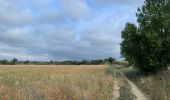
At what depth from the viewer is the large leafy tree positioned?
3866 centimetres

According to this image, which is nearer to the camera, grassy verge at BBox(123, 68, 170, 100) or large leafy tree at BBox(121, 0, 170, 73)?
grassy verge at BBox(123, 68, 170, 100)

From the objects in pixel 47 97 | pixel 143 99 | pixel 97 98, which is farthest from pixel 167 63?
pixel 47 97

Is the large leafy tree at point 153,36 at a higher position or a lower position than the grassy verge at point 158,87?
higher

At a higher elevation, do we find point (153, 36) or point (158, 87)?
point (153, 36)

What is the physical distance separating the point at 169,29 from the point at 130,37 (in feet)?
18.9

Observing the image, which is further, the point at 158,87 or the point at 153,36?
the point at 153,36

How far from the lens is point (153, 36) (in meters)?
37.8

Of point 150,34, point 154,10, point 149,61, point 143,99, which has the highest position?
point 154,10

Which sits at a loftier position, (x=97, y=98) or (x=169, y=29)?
(x=169, y=29)

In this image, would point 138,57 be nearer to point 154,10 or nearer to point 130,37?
point 130,37

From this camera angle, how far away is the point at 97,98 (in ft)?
50.0

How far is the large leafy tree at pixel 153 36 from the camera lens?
38.7m

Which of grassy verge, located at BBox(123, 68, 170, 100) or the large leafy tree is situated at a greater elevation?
the large leafy tree

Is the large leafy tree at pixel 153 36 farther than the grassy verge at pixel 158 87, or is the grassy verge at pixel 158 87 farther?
the large leafy tree at pixel 153 36
